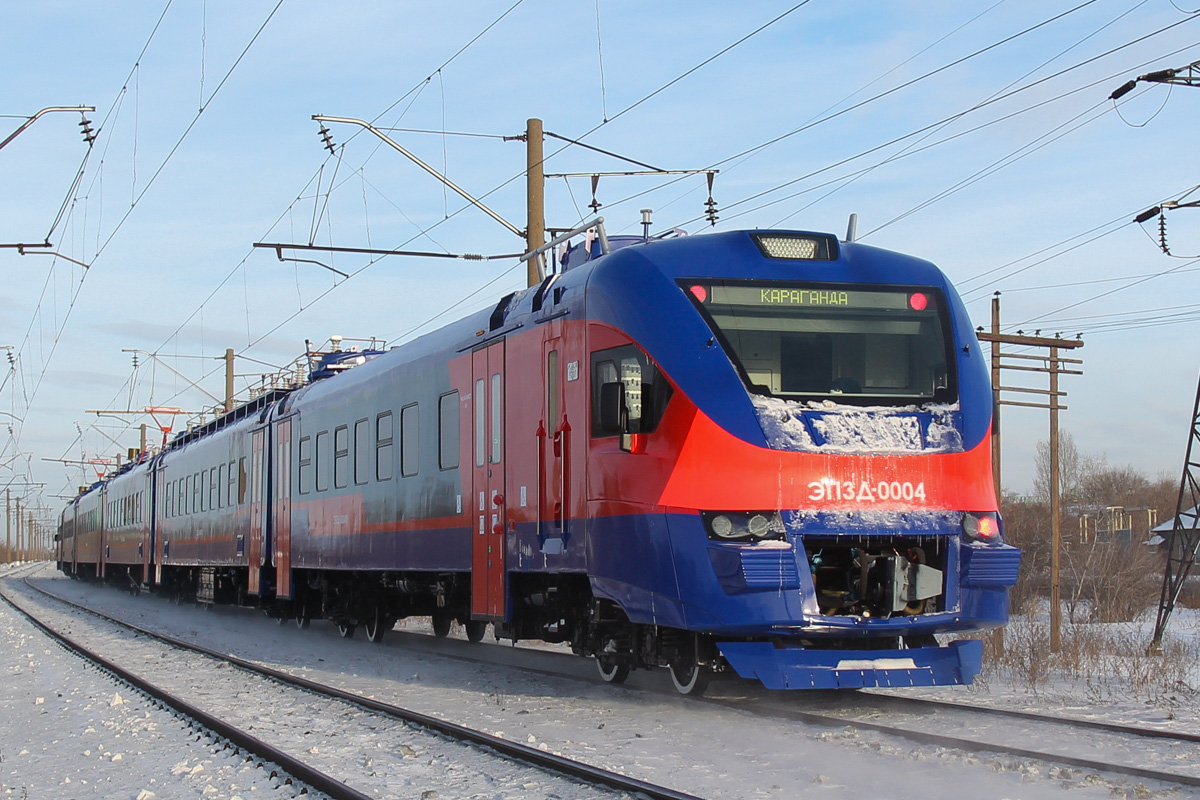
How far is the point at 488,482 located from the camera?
481 inches

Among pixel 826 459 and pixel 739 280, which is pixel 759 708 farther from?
pixel 739 280

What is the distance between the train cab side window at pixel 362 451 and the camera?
1602 centimetres

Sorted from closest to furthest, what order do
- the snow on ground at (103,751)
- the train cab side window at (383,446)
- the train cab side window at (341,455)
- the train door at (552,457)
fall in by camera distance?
the snow on ground at (103,751) < the train door at (552,457) < the train cab side window at (383,446) < the train cab side window at (341,455)

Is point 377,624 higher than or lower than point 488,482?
lower

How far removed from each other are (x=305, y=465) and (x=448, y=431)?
6.38 meters

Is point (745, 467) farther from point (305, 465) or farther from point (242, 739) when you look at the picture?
point (305, 465)

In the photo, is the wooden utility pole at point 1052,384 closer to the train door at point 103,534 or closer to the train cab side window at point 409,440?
the train cab side window at point 409,440

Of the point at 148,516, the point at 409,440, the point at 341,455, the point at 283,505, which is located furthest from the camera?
the point at 148,516

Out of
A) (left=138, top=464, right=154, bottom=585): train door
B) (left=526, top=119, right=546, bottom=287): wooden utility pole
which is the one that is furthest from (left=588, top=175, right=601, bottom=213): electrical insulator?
(left=138, top=464, right=154, bottom=585): train door

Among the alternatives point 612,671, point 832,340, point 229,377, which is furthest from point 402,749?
point 229,377

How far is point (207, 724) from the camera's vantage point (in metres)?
9.95

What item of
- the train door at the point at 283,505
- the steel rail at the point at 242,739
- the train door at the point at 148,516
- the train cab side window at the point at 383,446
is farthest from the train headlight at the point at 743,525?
the train door at the point at 148,516

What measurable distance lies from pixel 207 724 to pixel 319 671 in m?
4.34

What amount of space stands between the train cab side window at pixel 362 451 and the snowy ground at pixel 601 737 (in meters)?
2.32
